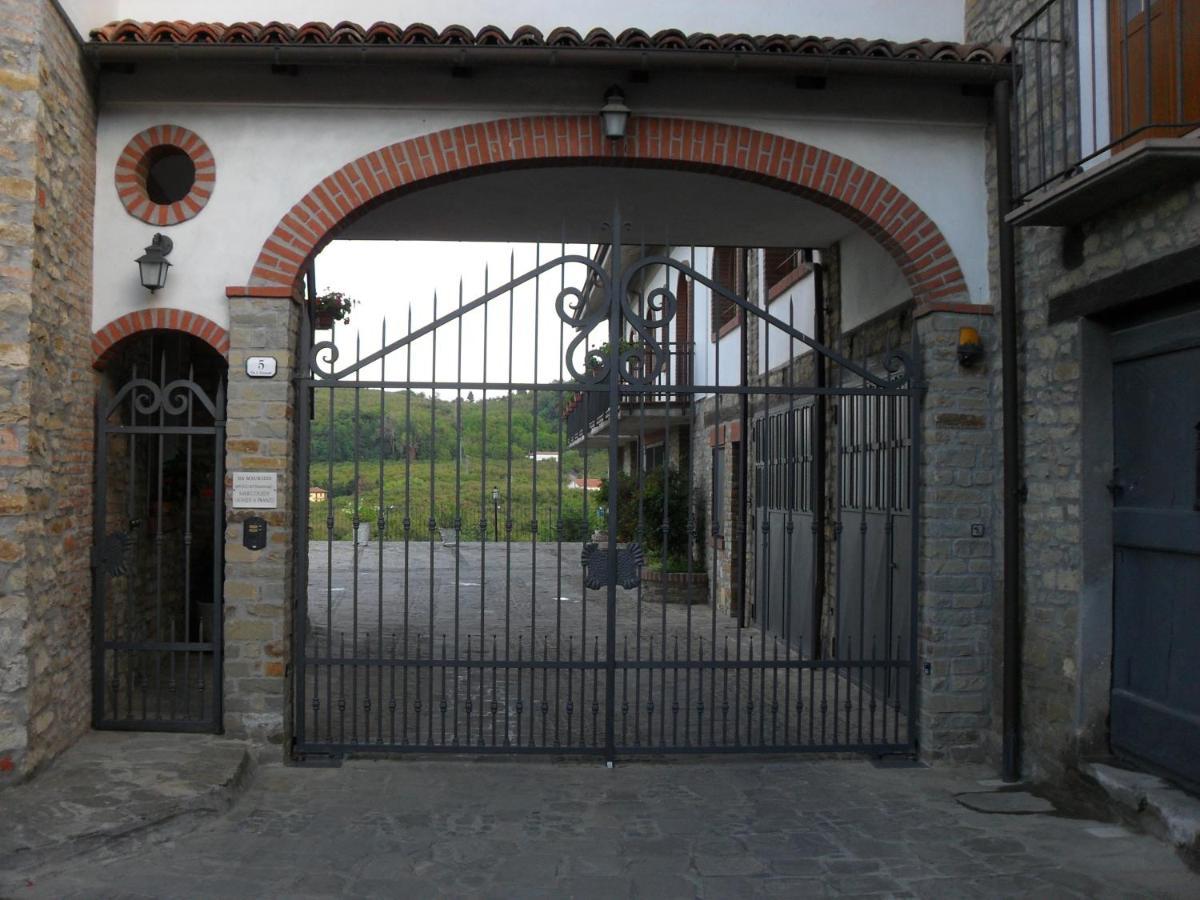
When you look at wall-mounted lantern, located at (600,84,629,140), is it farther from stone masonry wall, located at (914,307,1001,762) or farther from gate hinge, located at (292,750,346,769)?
gate hinge, located at (292,750,346,769)

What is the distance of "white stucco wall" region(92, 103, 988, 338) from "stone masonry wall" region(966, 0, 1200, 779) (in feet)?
2.08

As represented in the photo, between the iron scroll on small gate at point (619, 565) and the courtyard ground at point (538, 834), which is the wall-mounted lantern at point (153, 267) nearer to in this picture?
the courtyard ground at point (538, 834)

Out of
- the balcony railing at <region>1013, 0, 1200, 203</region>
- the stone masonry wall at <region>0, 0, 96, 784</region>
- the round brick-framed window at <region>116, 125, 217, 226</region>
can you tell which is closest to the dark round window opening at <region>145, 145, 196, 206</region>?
the round brick-framed window at <region>116, 125, 217, 226</region>

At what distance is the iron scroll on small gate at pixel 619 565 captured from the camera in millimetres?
6320

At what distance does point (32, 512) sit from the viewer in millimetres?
5289

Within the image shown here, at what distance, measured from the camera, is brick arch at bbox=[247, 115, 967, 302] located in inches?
250

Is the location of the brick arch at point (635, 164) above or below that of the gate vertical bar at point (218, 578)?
above

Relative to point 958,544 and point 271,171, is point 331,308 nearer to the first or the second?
point 271,171

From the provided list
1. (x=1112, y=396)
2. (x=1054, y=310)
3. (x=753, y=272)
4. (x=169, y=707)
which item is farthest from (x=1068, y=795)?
(x=753, y=272)

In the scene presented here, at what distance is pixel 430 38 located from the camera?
604 centimetres

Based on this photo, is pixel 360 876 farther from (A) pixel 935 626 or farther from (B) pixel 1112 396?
(B) pixel 1112 396

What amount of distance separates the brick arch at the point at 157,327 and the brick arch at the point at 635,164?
52 centimetres

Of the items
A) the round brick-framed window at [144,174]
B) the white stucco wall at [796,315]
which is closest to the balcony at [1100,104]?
the white stucco wall at [796,315]

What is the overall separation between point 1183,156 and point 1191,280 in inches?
22.3
